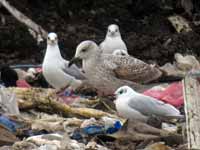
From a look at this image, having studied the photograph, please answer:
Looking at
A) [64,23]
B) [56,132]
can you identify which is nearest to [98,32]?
[64,23]

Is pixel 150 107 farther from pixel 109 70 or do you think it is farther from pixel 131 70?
pixel 131 70

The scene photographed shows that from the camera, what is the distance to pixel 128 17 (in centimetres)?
1391

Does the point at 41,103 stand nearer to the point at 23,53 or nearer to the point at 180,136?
the point at 180,136

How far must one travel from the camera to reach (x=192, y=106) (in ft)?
18.5

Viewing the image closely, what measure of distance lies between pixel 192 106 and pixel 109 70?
10.4 ft

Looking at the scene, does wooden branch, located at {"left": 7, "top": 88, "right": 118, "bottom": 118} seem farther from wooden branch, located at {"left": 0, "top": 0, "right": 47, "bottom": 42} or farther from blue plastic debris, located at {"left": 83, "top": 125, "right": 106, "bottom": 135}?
wooden branch, located at {"left": 0, "top": 0, "right": 47, "bottom": 42}

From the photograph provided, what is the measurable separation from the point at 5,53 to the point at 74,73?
3486 mm

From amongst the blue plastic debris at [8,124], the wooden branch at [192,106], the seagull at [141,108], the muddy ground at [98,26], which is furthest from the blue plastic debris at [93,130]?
the muddy ground at [98,26]

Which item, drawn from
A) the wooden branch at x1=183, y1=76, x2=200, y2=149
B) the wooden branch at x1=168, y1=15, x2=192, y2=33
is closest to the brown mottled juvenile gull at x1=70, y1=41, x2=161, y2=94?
the wooden branch at x1=183, y1=76, x2=200, y2=149

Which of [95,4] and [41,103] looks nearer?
[41,103]

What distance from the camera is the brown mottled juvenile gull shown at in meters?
8.71

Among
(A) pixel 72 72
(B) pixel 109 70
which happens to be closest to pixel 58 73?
(A) pixel 72 72

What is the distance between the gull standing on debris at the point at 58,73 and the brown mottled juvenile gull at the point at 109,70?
0.27 metres

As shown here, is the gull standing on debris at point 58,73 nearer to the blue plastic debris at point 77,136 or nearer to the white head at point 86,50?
the white head at point 86,50
